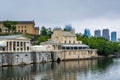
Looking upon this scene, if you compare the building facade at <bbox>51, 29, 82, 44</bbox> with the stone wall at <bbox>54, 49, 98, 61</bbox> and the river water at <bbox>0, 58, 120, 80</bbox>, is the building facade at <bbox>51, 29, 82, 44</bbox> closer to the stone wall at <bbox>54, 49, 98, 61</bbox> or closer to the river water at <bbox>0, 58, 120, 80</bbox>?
the stone wall at <bbox>54, 49, 98, 61</bbox>

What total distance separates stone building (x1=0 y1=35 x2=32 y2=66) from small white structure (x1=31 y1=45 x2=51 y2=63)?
2.68m

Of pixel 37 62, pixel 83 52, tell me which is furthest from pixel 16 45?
pixel 83 52

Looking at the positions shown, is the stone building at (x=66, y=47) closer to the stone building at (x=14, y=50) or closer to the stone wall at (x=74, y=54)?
the stone wall at (x=74, y=54)

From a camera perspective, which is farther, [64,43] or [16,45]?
[64,43]

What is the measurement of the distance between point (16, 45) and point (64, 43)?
94.1 feet

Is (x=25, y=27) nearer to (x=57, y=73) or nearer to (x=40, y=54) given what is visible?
Answer: (x=40, y=54)

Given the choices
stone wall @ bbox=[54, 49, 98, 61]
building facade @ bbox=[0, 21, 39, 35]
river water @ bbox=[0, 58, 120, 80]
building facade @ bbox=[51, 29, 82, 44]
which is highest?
building facade @ bbox=[0, 21, 39, 35]

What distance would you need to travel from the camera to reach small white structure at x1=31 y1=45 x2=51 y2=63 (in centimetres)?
8919

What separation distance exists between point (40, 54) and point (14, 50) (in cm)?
1073

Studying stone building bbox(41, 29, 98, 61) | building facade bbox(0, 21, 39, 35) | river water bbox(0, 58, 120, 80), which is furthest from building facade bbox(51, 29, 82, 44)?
river water bbox(0, 58, 120, 80)

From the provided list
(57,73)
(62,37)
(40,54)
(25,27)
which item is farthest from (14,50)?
(25,27)

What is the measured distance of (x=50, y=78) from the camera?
53344 mm

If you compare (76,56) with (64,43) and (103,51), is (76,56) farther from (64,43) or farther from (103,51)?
(103,51)

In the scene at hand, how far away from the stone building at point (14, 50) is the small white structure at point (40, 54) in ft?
8.80
